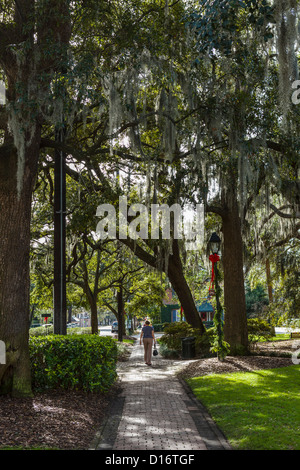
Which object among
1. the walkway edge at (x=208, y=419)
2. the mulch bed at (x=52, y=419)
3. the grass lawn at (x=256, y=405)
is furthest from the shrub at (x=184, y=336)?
the mulch bed at (x=52, y=419)

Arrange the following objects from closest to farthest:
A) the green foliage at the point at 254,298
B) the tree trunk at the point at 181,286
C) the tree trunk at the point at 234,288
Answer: the tree trunk at the point at 234,288
the tree trunk at the point at 181,286
the green foliage at the point at 254,298

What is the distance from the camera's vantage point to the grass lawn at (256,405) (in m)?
5.95

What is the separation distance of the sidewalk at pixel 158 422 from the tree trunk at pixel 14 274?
5.92 feet

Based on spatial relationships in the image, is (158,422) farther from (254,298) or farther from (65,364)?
(254,298)

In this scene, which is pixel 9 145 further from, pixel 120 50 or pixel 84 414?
pixel 84 414

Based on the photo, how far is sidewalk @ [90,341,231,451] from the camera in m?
5.93

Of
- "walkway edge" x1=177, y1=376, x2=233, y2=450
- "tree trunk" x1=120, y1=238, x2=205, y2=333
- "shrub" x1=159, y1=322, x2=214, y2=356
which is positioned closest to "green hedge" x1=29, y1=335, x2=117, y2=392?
"walkway edge" x1=177, y1=376, x2=233, y2=450

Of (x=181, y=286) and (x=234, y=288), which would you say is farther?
(x=181, y=286)

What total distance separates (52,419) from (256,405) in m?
3.37

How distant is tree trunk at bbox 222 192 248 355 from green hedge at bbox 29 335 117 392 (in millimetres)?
6471

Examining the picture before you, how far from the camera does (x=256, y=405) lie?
8.01 meters

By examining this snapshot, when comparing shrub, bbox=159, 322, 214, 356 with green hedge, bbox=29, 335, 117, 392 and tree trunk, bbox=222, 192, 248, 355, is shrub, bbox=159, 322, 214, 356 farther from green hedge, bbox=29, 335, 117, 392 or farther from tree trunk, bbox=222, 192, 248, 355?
green hedge, bbox=29, 335, 117, 392

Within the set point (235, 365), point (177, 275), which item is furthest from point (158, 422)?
point (177, 275)

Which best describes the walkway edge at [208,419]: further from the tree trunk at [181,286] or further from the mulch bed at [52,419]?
the tree trunk at [181,286]
